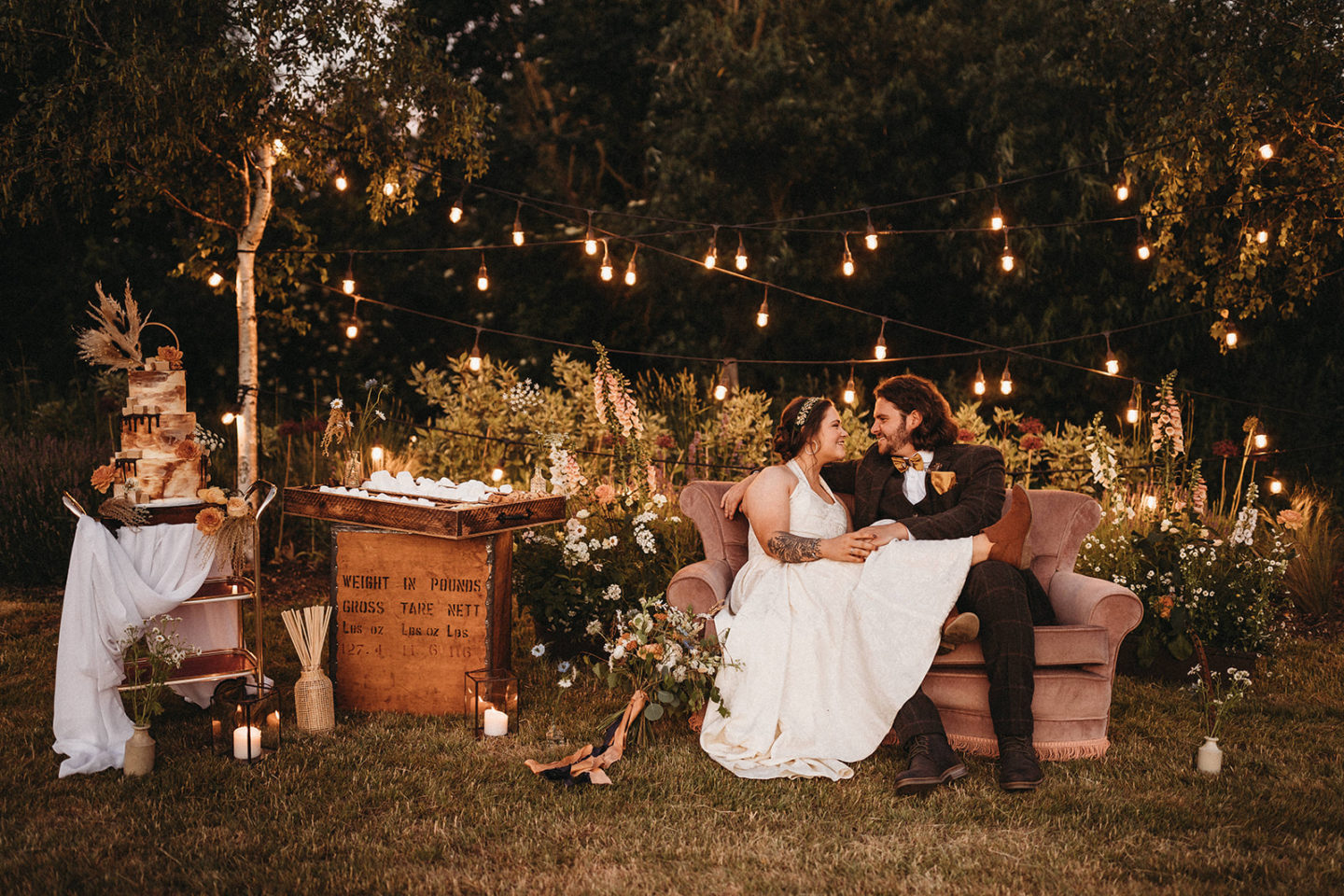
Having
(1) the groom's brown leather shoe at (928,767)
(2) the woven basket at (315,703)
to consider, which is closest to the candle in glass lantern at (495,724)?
(2) the woven basket at (315,703)

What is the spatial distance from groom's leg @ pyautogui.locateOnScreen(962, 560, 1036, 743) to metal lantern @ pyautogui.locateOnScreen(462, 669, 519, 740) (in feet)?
5.72

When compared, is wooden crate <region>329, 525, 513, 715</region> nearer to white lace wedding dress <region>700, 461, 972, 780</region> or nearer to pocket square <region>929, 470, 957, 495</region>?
white lace wedding dress <region>700, 461, 972, 780</region>

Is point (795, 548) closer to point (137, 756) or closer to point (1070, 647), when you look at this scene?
point (1070, 647)

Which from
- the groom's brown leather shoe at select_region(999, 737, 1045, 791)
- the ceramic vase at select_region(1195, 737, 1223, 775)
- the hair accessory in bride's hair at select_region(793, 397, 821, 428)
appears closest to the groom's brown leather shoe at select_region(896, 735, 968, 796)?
the groom's brown leather shoe at select_region(999, 737, 1045, 791)

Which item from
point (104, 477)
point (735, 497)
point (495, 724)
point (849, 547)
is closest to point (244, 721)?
point (495, 724)

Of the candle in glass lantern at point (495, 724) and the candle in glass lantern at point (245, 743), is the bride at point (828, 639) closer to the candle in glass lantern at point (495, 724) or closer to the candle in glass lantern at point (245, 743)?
the candle in glass lantern at point (495, 724)

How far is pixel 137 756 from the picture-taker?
11.2 feet

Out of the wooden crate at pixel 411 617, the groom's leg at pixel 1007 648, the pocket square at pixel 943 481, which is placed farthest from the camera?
the wooden crate at pixel 411 617

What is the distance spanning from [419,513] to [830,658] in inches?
63.6

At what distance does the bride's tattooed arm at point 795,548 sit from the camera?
149 inches

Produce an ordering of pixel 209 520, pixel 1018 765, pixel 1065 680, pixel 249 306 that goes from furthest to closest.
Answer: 1. pixel 249 306
2. pixel 209 520
3. pixel 1065 680
4. pixel 1018 765

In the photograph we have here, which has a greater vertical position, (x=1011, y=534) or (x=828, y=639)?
(x=1011, y=534)

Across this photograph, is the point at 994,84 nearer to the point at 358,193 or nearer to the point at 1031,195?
the point at 1031,195

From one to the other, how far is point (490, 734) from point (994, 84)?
802cm
